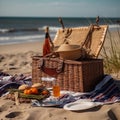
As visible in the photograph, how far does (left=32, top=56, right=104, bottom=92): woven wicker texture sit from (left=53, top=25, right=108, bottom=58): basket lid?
0.41m

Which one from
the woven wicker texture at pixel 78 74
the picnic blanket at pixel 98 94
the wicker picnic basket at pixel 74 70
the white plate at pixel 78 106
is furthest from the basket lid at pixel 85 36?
the white plate at pixel 78 106

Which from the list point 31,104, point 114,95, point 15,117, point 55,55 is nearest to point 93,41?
point 55,55

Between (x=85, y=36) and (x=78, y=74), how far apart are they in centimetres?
106

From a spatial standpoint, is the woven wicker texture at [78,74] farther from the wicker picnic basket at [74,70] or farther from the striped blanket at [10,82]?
the striped blanket at [10,82]

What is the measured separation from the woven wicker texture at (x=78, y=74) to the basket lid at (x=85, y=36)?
41 centimetres

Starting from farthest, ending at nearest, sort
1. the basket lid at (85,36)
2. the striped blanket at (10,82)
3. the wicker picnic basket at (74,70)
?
1. the basket lid at (85,36)
2. the striped blanket at (10,82)
3. the wicker picnic basket at (74,70)

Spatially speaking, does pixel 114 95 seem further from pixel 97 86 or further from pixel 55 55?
pixel 55 55

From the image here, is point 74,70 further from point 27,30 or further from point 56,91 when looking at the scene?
point 27,30

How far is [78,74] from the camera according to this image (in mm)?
4520

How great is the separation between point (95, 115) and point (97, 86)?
0.95 metres

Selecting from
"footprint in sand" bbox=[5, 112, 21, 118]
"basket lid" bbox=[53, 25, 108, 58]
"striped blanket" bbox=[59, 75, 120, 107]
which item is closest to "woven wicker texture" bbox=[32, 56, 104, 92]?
"striped blanket" bbox=[59, 75, 120, 107]

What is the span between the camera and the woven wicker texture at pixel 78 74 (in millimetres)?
4500

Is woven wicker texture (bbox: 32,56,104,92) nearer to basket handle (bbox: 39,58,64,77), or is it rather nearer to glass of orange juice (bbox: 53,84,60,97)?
basket handle (bbox: 39,58,64,77)

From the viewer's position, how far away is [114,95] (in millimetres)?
4434
